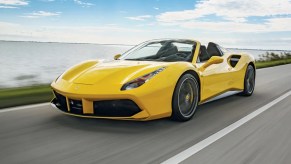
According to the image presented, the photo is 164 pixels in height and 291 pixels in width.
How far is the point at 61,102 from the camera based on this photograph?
4809mm

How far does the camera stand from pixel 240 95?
7.79m

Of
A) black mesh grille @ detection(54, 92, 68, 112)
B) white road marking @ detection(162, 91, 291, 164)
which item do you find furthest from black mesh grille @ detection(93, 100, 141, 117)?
white road marking @ detection(162, 91, 291, 164)

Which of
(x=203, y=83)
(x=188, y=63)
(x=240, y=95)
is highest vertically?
(x=188, y=63)

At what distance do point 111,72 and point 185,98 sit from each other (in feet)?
3.62

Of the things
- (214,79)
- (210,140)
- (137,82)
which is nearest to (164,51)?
(214,79)

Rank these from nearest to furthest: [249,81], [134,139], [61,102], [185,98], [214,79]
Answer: [134,139], [61,102], [185,98], [214,79], [249,81]

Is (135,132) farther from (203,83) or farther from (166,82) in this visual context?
(203,83)

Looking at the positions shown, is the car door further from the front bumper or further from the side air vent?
the front bumper

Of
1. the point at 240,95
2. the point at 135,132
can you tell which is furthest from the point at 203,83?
the point at 240,95

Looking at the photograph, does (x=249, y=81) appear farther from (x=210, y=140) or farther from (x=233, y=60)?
(x=210, y=140)

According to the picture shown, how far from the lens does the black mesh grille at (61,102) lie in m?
4.72

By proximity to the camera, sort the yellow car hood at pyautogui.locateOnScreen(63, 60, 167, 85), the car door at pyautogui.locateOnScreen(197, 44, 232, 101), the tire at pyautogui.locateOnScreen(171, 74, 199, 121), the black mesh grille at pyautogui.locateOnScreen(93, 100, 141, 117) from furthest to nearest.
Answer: the car door at pyautogui.locateOnScreen(197, 44, 232, 101), the tire at pyautogui.locateOnScreen(171, 74, 199, 121), the yellow car hood at pyautogui.locateOnScreen(63, 60, 167, 85), the black mesh grille at pyautogui.locateOnScreen(93, 100, 141, 117)

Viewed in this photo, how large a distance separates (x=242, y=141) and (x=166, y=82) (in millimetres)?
1180

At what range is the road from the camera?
11.3 ft
